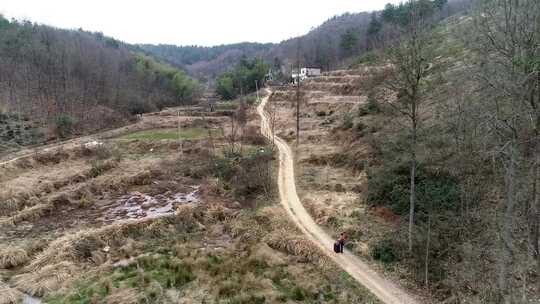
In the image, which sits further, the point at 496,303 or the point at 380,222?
the point at 380,222

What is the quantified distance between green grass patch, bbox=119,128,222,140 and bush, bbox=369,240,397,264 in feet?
112

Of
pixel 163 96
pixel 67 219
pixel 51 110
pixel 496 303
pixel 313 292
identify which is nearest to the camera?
pixel 496 303

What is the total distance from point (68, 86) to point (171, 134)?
3268 cm

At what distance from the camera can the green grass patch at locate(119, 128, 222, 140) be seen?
4872cm

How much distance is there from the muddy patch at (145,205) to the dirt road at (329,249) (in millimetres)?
7193

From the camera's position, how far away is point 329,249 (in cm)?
1866

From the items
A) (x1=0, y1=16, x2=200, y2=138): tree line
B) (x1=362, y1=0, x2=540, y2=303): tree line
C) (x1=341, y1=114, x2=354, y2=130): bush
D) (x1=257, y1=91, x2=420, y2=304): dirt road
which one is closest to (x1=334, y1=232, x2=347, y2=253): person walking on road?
(x1=257, y1=91, x2=420, y2=304): dirt road

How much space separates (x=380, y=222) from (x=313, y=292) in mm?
6920

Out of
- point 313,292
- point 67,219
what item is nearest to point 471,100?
point 313,292

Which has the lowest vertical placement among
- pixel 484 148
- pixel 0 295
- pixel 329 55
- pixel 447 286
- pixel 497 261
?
pixel 0 295

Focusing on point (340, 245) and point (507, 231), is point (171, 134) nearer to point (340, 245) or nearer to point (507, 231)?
point (340, 245)

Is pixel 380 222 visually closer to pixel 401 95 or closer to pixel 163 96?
pixel 401 95

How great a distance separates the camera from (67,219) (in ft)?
81.8

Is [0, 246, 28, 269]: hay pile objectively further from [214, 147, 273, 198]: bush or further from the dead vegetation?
[214, 147, 273, 198]: bush
